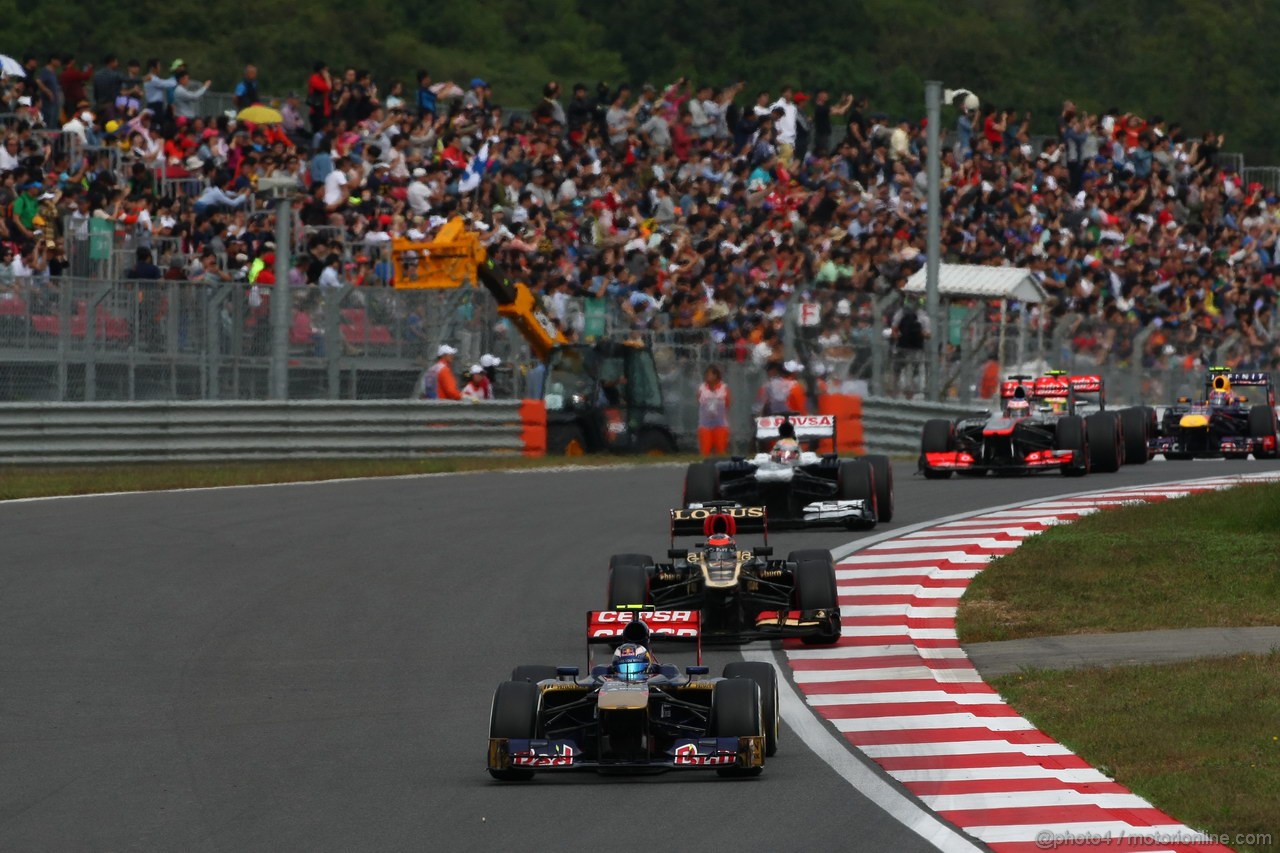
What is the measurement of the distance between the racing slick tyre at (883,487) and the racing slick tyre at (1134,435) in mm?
7980

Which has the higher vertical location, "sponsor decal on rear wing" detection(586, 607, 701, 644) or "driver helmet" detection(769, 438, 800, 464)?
"driver helmet" detection(769, 438, 800, 464)

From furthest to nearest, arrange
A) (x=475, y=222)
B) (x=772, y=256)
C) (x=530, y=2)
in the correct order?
(x=530, y=2), (x=772, y=256), (x=475, y=222)

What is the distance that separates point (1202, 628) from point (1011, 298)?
20023 mm

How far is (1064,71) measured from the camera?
65.5 m

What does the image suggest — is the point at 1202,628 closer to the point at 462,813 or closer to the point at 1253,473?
the point at 462,813

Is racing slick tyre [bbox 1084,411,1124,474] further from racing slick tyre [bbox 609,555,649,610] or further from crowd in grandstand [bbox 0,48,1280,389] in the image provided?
racing slick tyre [bbox 609,555,649,610]

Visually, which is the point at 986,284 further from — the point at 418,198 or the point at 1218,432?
the point at 418,198

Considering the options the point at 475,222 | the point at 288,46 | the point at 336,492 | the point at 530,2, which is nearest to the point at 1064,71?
the point at 530,2

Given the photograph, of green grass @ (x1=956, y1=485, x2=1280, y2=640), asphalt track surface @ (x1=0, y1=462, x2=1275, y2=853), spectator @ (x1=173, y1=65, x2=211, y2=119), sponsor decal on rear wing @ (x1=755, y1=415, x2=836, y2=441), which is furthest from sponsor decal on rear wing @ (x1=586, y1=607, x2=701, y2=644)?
spectator @ (x1=173, y1=65, x2=211, y2=119)

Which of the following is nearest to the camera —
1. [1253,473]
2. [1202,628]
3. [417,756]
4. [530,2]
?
[417,756]

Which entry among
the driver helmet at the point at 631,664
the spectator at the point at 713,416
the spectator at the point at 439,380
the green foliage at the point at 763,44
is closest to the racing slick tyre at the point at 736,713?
the driver helmet at the point at 631,664

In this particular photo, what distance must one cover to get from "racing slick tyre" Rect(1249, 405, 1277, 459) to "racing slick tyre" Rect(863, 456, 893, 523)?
33.6 ft

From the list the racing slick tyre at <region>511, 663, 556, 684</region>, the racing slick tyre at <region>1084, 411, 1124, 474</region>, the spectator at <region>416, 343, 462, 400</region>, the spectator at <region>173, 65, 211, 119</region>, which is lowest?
the racing slick tyre at <region>511, 663, 556, 684</region>

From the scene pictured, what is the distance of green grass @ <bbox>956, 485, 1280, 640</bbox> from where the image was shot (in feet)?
46.7
